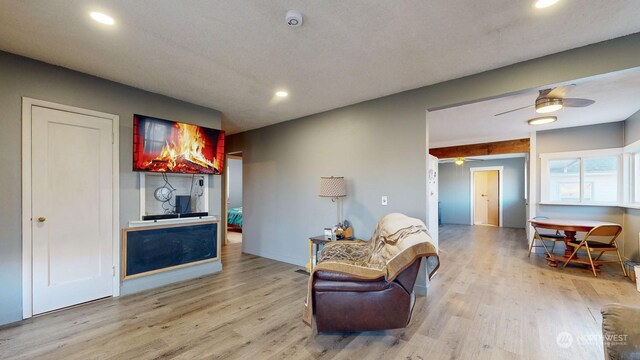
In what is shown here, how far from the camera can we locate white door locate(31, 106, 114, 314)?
8.87ft

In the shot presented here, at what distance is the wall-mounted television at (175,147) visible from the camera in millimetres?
3312

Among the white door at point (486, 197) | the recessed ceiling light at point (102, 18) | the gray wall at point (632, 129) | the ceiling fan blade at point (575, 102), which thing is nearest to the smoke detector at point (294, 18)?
the recessed ceiling light at point (102, 18)

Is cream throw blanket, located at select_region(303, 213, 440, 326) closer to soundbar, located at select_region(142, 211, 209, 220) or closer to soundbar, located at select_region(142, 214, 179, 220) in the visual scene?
soundbar, located at select_region(142, 211, 209, 220)

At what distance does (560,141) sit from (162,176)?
7.19 metres

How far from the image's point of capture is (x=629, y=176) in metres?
4.52

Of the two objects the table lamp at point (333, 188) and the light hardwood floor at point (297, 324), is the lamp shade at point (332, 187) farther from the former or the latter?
the light hardwood floor at point (297, 324)

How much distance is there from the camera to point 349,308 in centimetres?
221

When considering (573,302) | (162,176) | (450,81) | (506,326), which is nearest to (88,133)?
(162,176)

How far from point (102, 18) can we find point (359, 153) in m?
3.08

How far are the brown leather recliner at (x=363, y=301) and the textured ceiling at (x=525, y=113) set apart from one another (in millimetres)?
2369

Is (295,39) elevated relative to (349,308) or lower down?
elevated

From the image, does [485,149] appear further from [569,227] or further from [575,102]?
[575,102]

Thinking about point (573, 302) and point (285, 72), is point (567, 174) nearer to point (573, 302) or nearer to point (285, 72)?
point (573, 302)

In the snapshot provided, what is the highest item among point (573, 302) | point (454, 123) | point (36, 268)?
point (454, 123)
